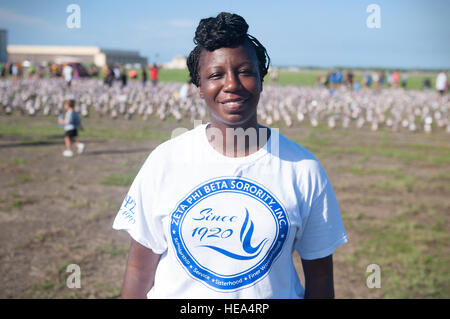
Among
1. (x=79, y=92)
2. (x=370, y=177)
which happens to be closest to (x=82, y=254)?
(x=370, y=177)

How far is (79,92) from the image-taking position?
22.2 metres

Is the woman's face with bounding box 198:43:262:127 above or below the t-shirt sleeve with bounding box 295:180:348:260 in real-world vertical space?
above

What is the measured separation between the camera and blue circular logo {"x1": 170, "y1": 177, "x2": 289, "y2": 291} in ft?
5.98

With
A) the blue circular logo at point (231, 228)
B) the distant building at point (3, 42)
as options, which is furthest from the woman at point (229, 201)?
the distant building at point (3, 42)

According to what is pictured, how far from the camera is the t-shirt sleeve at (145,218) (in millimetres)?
1868

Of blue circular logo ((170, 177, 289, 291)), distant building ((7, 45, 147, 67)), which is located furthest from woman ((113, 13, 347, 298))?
distant building ((7, 45, 147, 67))

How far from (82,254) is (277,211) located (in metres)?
4.58

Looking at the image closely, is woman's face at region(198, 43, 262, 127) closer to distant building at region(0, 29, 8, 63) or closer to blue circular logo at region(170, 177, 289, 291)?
blue circular logo at region(170, 177, 289, 291)

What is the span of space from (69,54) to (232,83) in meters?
108

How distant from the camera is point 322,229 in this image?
192 centimetres

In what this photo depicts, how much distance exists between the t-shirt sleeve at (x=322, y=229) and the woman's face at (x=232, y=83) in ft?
1.61

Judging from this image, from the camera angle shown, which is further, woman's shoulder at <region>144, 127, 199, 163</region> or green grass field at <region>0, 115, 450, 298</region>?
green grass field at <region>0, 115, 450, 298</region>

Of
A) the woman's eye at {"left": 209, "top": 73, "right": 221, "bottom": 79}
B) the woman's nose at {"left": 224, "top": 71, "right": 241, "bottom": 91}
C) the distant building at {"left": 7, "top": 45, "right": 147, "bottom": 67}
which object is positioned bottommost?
the woman's nose at {"left": 224, "top": 71, "right": 241, "bottom": 91}

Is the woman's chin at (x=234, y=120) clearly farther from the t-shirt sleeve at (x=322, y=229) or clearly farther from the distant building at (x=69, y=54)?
the distant building at (x=69, y=54)
